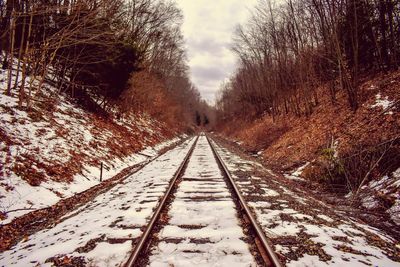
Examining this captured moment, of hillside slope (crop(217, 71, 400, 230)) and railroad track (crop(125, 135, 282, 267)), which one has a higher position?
hillside slope (crop(217, 71, 400, 230))

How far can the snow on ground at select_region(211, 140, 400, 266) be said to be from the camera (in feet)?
12.4

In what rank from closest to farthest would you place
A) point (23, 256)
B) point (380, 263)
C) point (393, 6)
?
point (380, 263), point (23, 256), point (393, 6)

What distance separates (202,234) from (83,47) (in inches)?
491

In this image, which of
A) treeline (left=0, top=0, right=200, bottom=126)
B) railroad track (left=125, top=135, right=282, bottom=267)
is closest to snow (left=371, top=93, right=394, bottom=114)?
railroad track (left=125, top=135, right=282, bottom=267)

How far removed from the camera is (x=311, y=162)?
10.3m

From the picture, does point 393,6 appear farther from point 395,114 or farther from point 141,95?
point 141,95

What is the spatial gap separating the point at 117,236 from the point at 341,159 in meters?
6.80

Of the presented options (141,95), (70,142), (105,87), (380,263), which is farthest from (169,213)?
(141,95)

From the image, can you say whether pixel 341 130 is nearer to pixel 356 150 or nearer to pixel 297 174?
pixel 297 174

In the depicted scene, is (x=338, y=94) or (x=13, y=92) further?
(x=338, y=94)

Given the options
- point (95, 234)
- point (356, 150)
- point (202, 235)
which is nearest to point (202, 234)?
point (202, 235)

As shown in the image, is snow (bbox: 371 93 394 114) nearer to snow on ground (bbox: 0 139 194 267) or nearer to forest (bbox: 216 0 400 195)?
forest (bbox: 216 0 400 195)

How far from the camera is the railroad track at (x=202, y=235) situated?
3635 mm

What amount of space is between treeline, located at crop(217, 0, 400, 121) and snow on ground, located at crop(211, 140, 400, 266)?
26.7 ft
